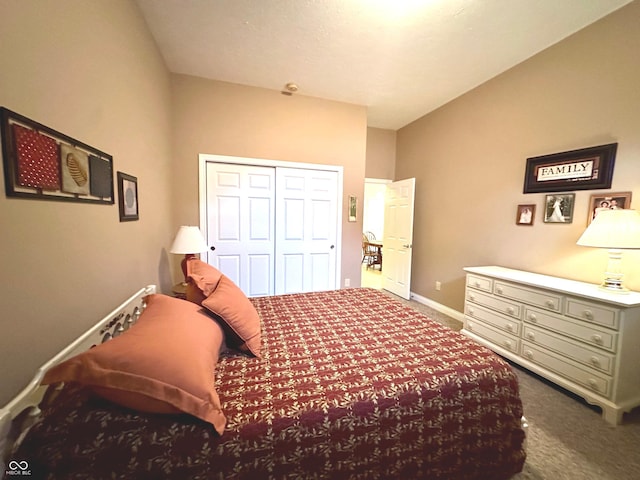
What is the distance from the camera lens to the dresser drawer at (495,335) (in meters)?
2.24

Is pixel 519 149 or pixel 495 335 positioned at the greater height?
pixel 519 149

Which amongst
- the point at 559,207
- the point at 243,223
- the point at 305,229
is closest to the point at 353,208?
the point at 305,229

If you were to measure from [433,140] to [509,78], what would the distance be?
1122 mm

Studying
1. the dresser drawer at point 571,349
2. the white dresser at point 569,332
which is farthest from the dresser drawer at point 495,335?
the dresser drawer at point 571,349

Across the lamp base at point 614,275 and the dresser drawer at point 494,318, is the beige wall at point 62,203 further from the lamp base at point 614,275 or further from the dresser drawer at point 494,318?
the lamp base at point 614,275

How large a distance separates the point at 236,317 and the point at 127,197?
1141mm

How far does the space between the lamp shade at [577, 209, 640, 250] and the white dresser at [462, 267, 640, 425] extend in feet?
1.15

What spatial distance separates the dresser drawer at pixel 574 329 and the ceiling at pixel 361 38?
2348 millimetres

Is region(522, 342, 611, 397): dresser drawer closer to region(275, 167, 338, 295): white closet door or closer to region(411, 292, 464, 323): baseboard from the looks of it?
region(411, 292, 464, 323): baseboard

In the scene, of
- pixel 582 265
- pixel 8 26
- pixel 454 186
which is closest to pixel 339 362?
pixel 8 26

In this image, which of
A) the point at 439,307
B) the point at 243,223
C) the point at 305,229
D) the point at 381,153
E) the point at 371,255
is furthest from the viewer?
the point at 371,255

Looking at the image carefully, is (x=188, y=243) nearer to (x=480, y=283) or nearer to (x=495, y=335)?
(x=480, y=283)

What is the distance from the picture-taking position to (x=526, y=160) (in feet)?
8.35

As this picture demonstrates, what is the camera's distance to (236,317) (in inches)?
51.5
